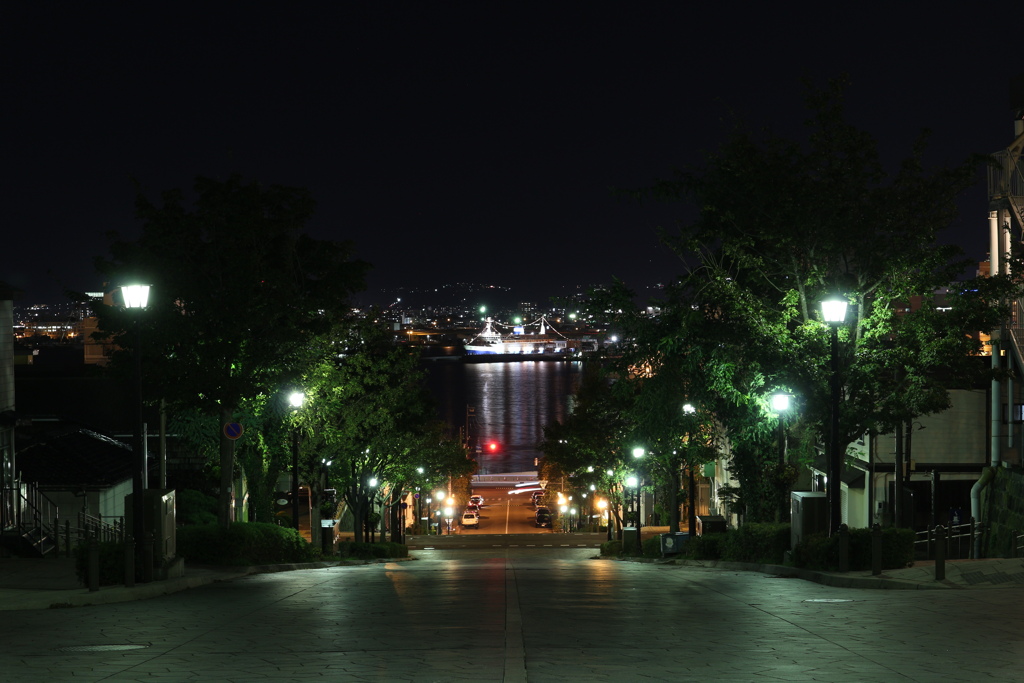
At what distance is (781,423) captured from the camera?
2462cm

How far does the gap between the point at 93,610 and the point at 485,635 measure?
224 inches

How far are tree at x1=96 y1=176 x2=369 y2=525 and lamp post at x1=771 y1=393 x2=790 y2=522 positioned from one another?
36.4 ft

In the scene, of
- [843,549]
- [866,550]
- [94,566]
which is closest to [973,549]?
[866,550]

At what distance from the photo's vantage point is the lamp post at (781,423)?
2091cm

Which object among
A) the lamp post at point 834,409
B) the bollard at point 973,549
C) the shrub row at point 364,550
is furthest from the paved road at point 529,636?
the shrub row at point 364,550

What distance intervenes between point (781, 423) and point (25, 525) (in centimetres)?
1756

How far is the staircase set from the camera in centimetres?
2275

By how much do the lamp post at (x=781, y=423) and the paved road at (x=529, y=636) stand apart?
546 centimetres

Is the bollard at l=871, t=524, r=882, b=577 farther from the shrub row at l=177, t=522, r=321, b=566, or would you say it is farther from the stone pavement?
the shrub row at l=177, t=522, r=321, b=566

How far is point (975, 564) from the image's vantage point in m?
16.7

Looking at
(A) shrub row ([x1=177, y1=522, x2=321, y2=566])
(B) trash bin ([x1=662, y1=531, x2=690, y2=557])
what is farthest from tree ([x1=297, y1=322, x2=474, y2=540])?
(B) trash bin ([x1=662, y1=531, x2=690, y2=557])

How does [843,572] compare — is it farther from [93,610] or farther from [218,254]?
[218,254]

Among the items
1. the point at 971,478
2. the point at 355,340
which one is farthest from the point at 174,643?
the point at 971,478

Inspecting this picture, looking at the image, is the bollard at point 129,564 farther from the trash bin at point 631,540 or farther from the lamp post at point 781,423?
the trash bin at point 631,540
